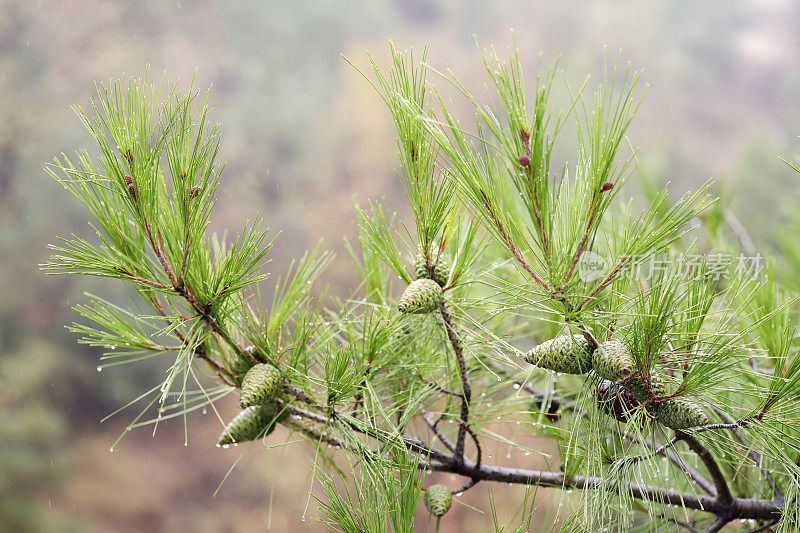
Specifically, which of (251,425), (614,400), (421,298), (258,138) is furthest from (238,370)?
(258,138)

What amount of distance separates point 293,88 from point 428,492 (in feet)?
10.1

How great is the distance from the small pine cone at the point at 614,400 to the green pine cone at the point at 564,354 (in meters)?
0.03

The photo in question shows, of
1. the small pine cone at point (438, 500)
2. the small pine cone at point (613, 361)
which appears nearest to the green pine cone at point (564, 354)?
the small pine cone at point (613, 361)

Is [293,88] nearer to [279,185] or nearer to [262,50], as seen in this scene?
[262,50]

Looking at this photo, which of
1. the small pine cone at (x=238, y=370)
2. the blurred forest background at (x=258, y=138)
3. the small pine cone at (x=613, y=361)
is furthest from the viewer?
the blurred forest background at (x=258, y=138)

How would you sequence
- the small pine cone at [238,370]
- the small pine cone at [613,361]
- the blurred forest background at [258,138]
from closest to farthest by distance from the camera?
the small pine cone at [613,361], the small pine cone at [238,370], the blurred forest background at [258,138]

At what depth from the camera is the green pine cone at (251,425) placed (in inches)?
16.3

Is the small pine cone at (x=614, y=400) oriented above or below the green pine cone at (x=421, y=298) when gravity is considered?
below

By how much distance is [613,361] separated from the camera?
33 centimetres

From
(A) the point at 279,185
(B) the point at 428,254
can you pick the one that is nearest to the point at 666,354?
(B) the point at 428,254

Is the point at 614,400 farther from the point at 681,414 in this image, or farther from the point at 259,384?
the point at 259,384

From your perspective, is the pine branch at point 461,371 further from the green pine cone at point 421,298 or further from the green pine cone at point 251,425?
the green pine cone at point 251,425

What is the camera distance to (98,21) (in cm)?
303

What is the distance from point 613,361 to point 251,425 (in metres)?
0.24
